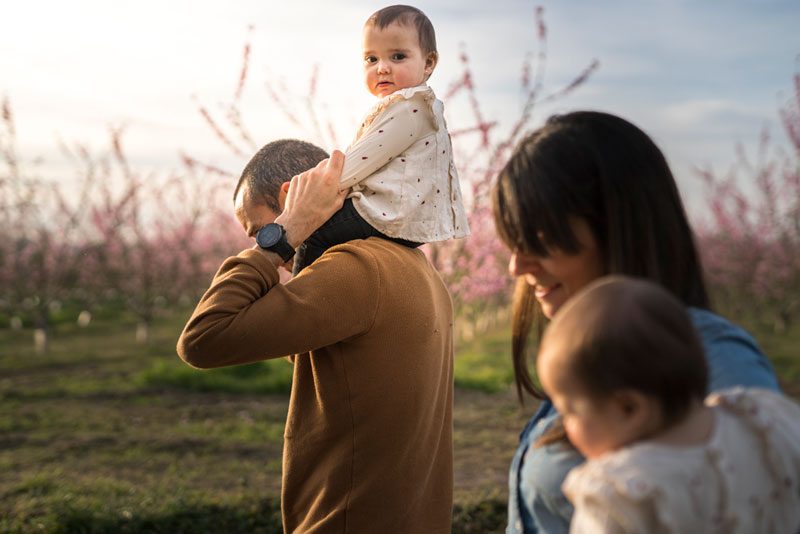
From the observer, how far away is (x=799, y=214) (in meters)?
11.4

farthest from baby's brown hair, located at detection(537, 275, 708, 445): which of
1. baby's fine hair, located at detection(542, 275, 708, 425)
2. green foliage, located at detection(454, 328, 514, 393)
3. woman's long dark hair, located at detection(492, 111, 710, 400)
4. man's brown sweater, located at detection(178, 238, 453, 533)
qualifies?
green foliage, located at detection(454, 328, 514, 393)

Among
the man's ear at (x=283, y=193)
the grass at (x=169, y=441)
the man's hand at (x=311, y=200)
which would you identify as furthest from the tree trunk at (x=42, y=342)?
the man's hand at (x=311, y=200)

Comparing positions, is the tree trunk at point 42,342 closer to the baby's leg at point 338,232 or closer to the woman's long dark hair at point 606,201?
the baby's leg at point 338,232

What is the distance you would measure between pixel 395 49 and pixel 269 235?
0.84m

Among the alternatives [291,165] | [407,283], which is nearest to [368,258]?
[407,283]

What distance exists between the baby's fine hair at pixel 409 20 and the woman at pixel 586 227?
117cm

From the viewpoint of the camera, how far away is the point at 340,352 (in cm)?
185

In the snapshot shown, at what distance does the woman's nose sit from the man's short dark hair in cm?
83

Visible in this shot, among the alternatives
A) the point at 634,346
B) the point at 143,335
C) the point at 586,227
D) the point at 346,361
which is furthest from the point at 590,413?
the point at 143,335

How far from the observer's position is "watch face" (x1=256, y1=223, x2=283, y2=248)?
1.86m

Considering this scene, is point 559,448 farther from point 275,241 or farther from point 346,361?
point 275,241

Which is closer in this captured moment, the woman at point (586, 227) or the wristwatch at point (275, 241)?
the woman at point (586, 227)

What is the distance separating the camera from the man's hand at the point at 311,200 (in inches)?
75.0

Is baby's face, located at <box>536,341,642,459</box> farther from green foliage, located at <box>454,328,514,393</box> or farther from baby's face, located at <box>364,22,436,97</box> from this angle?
green foliage, located at <box>454,328,514,393</box>
